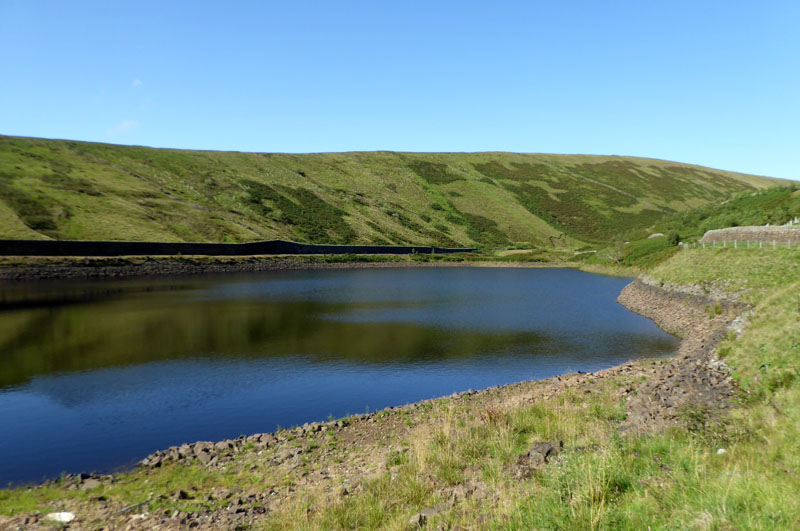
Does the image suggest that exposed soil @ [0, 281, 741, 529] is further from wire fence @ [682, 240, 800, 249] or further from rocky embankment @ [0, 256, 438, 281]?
rocky embankment @ [0, 256, 438, 281]

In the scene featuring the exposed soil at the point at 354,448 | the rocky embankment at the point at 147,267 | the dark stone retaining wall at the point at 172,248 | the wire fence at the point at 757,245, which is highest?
the wire fence at the point at 757,245

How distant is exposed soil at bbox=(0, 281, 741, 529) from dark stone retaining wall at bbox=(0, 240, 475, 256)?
82739 millimetres

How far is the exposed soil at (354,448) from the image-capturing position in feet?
36.0

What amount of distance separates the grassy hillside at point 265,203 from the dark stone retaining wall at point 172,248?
10.6ft

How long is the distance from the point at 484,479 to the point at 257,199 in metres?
141

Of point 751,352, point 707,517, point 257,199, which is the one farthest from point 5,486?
point 257,199

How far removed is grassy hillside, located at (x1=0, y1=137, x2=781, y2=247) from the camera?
9969cm

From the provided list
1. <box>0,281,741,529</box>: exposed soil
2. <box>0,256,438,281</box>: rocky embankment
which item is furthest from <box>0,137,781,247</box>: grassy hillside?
<box>0,281,741,529</box>: exposed soil

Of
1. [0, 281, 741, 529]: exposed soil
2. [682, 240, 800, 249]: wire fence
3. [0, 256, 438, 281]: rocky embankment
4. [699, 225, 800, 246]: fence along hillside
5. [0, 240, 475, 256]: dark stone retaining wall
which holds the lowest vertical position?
[0, 256, 438, 281]: rocky embankment

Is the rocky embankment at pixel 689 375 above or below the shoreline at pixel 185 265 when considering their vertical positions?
above

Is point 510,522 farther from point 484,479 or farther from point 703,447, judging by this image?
point 703,447

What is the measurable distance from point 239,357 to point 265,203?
117598 mm

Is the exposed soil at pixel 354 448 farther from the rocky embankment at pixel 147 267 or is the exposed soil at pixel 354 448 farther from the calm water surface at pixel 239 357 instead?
the rocky embankment at pixel 147 267

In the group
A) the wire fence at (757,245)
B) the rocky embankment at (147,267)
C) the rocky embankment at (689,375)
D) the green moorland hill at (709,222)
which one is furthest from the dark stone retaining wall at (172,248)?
the rocky embankment at (689,375)
